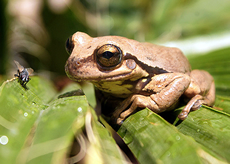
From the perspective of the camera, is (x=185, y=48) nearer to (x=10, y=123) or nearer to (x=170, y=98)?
(x=170, y=98)

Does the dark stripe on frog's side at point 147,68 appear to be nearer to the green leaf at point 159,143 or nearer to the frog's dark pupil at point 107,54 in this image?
the frog's dark pupil at point 107,54

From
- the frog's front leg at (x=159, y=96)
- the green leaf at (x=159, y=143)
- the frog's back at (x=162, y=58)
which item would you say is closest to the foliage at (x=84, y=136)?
the green leaf at (x=159, y=143)

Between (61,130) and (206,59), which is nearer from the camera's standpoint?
(61,130)

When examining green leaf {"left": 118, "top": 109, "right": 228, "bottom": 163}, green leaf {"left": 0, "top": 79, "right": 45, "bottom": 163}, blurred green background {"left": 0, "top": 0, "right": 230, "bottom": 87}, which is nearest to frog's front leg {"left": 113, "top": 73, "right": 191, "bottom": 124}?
green leaf {"left": 118, "top": 109, "right": 228, "bottom": 163}

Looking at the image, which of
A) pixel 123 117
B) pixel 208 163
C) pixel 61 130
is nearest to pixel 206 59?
pixel 123 117

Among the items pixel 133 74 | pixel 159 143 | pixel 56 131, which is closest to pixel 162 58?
pixel 133 74

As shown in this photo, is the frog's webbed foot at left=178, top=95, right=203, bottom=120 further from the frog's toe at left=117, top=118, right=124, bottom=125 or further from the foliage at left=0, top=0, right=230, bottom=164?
the frog's toe at left=117, top=118, right=124, bottom=125

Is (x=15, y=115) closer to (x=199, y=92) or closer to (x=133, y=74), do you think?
(x=133, y=74)
